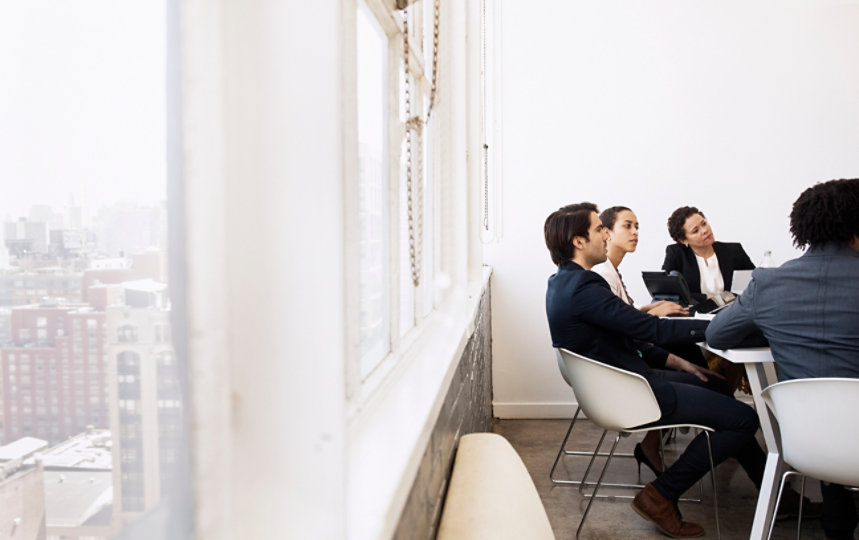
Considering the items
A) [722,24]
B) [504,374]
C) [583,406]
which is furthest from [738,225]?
[583,406]

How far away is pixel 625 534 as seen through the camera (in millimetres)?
3322

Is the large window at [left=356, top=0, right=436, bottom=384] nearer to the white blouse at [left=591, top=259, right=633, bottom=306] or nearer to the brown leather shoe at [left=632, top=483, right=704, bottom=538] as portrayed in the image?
the brown leather shoe at [left=632, top=483, right=704, bottom=538]

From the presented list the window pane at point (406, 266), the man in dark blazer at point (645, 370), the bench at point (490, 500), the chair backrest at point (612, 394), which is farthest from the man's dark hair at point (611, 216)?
the bench at point (490, 500)

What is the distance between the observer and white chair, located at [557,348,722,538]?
123 inches

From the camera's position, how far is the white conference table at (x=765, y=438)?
9.17 ft

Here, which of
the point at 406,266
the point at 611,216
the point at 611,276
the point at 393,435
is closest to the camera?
the point at 393,435

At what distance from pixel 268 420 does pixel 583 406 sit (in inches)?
118

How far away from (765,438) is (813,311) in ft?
1.91

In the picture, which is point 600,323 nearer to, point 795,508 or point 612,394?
point 612,394

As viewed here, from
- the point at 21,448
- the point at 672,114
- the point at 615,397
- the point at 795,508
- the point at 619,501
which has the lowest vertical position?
the point at 619,501

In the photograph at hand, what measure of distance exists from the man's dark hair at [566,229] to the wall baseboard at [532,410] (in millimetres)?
2204

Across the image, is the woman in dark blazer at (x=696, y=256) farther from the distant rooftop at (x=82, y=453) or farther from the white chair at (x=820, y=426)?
the distant rooftop at (x=82, y=453)

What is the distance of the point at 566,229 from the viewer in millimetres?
3537

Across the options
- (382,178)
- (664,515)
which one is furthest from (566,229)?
(382,178)
